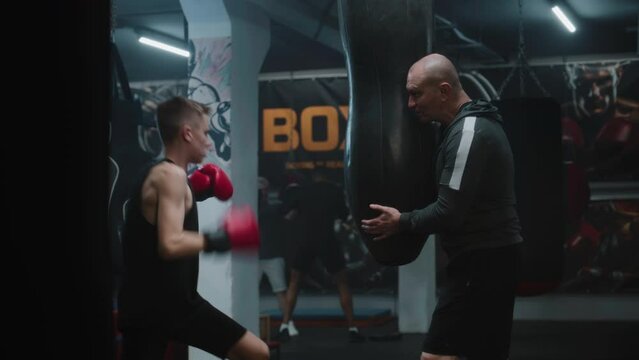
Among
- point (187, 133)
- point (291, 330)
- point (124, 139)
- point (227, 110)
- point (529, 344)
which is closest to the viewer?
point (187, 133)

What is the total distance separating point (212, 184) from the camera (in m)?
3.18

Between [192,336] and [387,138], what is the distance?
856 millimetres

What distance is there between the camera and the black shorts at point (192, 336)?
270cm

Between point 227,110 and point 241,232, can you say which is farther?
point 227,110

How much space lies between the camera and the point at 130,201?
2.72 metres

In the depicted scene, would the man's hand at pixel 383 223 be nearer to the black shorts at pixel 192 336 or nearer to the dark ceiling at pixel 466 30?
the black shorts at pixel 192 336

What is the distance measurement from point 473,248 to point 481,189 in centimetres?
18

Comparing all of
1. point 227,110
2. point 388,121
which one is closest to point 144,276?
point 388,121

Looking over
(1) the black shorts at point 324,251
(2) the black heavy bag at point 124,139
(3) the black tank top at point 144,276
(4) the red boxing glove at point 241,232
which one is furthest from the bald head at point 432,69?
(1) the black shorts at point 324,251

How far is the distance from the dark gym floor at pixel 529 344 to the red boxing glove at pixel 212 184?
295 cm

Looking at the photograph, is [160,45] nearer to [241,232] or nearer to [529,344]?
[529,344]

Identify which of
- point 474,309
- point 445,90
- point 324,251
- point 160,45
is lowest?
point 324,251

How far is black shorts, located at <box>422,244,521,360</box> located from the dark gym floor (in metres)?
3.41

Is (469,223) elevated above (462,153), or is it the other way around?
(462,153)
